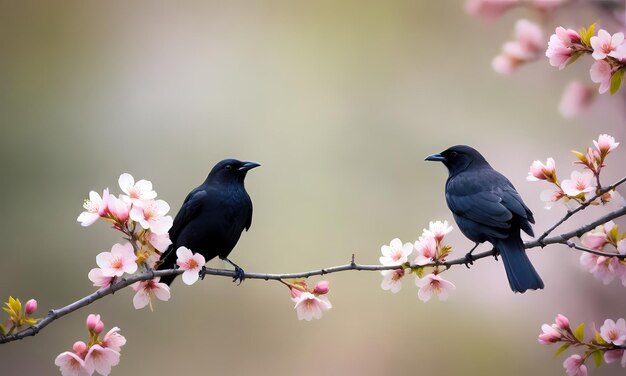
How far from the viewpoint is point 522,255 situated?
2.29 m

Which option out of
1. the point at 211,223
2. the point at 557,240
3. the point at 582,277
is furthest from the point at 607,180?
the point at 211,223

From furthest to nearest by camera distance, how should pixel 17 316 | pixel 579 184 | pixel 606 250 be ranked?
pixel 606 250, pixel 579 184, pixel 17 316

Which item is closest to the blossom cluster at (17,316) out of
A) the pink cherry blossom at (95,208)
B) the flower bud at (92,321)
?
the flower bud at (92,321)

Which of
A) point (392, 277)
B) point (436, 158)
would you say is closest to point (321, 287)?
point (392, 277)

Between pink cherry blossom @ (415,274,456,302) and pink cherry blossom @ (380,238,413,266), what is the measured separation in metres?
0.10

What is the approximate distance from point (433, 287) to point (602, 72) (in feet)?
2.34

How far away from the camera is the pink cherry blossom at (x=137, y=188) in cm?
172

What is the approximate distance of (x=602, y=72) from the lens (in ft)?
5.65

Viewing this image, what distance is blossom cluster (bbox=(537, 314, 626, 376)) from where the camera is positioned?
6.10 ft

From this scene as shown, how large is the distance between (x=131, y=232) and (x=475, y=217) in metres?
1.28

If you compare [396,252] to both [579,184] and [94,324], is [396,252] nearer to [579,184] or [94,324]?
[579,184]

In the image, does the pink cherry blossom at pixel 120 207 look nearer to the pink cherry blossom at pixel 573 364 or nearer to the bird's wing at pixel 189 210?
the bird's wing at pixel 189 210

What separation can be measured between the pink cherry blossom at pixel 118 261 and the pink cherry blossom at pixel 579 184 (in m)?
1.13

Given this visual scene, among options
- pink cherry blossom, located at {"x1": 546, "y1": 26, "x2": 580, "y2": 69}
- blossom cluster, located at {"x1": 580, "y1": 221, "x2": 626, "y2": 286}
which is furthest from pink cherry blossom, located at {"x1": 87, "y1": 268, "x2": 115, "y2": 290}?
blossom cluster, located at {"x1": 580, "y1": 221, "x2": 626, "y2": 286}
